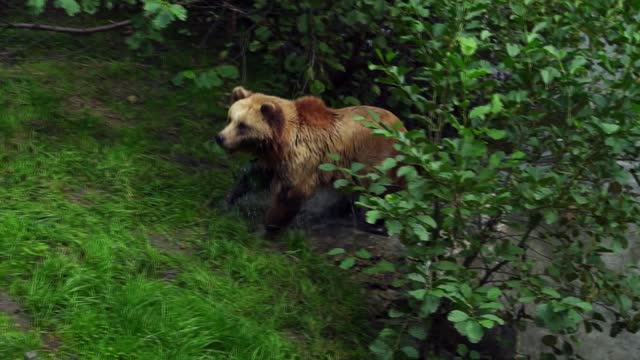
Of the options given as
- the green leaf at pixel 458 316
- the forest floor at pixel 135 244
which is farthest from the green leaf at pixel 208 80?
the green leaf at pixel 458 316

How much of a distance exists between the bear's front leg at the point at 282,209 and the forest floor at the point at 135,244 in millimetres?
139

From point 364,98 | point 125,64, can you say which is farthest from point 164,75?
point 364,98

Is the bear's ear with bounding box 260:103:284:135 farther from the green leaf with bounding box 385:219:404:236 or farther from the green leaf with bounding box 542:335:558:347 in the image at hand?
the green leaf with bounding box 542:335:558:347

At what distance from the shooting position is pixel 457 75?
428cm

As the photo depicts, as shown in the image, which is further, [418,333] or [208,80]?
[208,80]

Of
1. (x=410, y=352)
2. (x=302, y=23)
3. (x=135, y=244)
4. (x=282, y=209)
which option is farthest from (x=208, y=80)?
(x=410, y=352)

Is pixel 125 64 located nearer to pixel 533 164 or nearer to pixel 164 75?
pixel 164 75

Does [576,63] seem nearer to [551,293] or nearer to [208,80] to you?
[551,293]


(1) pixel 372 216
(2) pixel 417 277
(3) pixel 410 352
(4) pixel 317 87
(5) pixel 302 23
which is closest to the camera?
(1) pixel 372 216

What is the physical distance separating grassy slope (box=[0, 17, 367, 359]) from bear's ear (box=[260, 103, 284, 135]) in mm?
531

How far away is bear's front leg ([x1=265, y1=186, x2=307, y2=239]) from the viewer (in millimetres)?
5543

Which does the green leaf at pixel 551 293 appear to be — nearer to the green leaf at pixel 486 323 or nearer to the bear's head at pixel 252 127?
the green leaf at pixel 486 323

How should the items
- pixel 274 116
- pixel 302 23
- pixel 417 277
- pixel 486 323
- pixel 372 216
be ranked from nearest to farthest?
pixel 486 323
pixel 372 216
pixel 417 277
pixel 274 116
pixel 302 23

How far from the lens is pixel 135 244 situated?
16.4 ft
